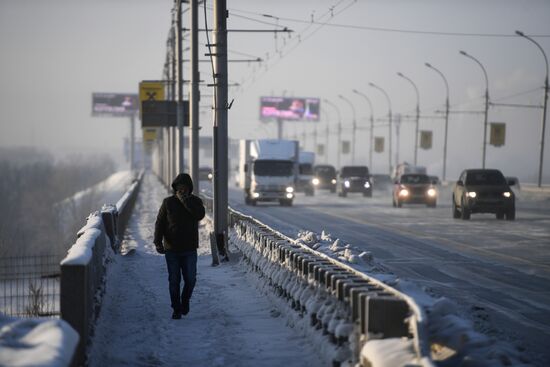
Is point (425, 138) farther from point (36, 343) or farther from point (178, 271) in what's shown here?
point (36, 343)

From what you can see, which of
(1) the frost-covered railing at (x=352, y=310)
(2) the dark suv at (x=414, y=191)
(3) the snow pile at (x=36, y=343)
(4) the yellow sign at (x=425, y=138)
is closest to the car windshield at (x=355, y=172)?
(2) the dark suv at (x=414, y=191)

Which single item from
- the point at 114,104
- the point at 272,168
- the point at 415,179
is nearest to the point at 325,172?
the point at 415,179

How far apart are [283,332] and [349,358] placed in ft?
8.73

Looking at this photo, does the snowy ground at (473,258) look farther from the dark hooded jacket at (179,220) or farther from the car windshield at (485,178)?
the dark hooded jacket at (179,220)

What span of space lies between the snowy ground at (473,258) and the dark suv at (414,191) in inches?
284

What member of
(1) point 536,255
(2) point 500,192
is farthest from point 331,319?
(2) point 500,192

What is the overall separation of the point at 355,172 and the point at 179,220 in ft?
186

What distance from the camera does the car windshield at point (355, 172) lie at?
6775 cm

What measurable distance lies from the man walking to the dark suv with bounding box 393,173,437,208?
3828 cm

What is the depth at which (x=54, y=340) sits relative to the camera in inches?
250

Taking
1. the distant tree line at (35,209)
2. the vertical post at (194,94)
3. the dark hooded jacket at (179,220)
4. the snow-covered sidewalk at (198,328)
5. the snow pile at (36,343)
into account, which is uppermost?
the vertical post at (194,94)

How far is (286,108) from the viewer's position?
156500mm

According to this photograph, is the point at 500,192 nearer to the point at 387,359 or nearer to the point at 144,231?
the point at 144,231

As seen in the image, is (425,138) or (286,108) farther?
(286,108)
